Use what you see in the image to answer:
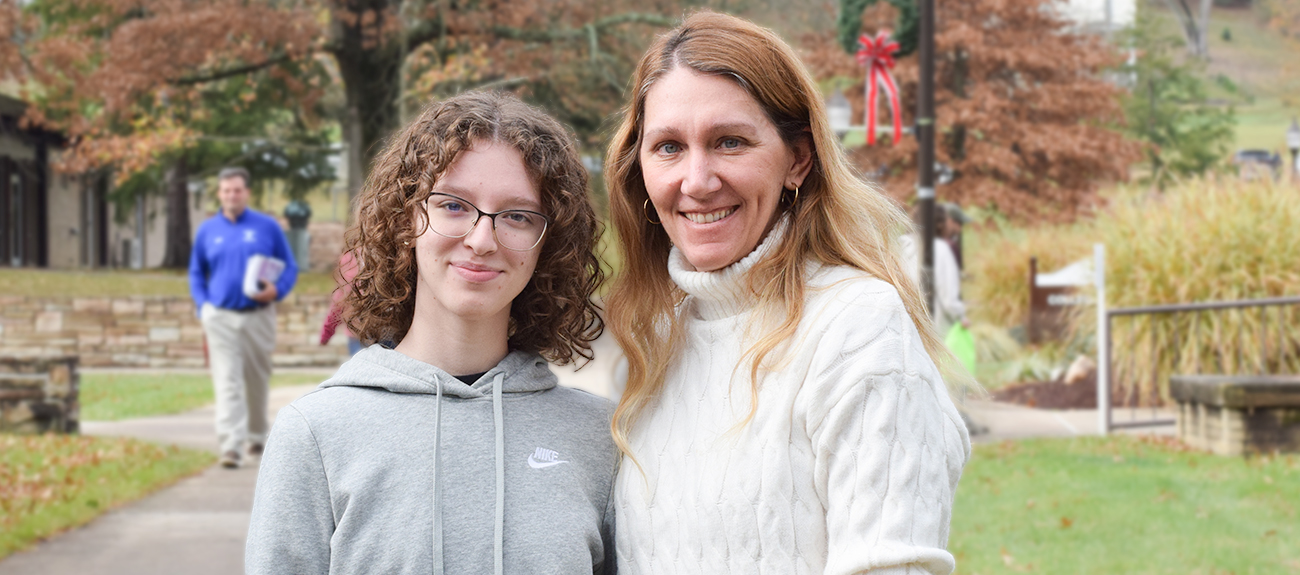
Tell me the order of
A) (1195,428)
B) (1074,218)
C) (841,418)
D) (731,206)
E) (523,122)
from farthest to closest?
(1074,218)
(1195,428)
(523,122)
(731,206)
(841,418)

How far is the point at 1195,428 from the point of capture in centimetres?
862

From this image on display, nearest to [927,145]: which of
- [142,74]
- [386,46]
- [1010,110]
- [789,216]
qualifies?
[789,216]

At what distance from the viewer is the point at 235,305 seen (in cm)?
847

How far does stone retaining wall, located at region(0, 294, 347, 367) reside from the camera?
56.1ft

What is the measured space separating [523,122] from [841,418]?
83 cm

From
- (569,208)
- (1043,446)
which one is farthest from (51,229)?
(569,208)

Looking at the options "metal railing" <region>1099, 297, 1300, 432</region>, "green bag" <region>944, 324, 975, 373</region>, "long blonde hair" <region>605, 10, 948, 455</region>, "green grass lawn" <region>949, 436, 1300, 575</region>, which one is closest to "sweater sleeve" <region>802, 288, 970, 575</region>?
"long blonde hair" <region>605, 10, 948, 455</region>

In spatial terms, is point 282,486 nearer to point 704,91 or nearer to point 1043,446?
point 704,91

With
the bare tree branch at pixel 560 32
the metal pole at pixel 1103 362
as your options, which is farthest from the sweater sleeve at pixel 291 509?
the bare tree branch at pixel 560 32

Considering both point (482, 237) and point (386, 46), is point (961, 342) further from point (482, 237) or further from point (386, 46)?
point (386, 46)

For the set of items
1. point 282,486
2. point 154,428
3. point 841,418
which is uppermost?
point 841,418

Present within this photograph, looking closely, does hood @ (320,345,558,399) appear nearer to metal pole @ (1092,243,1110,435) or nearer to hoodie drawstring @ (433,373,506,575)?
hoodie drawstring @ (433,373,506,575)

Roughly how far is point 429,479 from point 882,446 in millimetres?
752

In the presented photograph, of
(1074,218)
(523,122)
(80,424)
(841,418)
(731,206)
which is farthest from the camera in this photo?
(1074,218)
